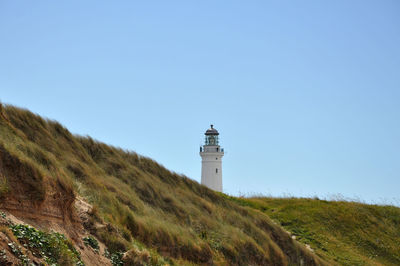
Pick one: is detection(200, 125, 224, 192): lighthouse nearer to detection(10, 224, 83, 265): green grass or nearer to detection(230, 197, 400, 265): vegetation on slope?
detection(230, 197, 400, 265): vegetation on slope

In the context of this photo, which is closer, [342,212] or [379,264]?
[379,264]

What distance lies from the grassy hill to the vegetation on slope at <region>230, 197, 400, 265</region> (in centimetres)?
13

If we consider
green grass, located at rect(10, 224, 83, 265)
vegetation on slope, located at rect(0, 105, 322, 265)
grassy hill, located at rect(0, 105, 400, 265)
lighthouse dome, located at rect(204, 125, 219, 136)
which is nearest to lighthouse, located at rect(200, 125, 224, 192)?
lighthouse dome, located at rect(204, 125, 219, 136)

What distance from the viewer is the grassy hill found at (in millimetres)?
11461

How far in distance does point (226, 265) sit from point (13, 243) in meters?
10.7

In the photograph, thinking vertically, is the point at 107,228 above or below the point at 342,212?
below

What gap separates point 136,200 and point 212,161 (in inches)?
1322

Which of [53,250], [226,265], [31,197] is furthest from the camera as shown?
[226,265]

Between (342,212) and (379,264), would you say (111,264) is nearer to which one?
(379,264)

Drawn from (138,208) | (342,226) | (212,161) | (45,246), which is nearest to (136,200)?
(138,208)

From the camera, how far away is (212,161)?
5138cm

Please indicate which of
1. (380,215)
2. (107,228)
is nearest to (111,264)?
(107,228)

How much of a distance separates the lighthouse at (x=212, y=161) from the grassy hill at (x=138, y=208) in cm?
1812

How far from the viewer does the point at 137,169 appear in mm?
21234
